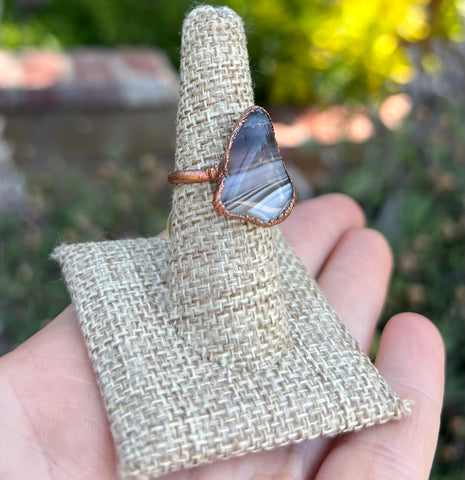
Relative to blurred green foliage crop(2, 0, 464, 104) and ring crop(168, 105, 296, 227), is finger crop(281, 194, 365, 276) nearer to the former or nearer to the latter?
ring crop(168, 105, 296, 227)

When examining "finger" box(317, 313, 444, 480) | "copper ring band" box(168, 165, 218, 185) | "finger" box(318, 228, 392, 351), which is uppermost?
"copper ring band" box(168, 165, 218, 185)

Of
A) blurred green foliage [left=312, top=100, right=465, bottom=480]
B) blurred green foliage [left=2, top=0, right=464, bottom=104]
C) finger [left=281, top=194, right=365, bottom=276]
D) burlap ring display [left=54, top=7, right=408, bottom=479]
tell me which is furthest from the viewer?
blurred green foliage [left=2, top=0, right=464, bottom=104]

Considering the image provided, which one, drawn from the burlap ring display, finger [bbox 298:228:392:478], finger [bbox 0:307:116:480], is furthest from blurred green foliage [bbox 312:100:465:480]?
finger [bbox 0:307:116:480]

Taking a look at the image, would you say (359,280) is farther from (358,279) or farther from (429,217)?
(429,217)

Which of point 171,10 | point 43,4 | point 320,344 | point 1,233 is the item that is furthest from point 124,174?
point 43,4

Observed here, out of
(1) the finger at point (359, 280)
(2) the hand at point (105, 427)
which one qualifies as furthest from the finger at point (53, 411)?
(1) the finger at point (359, 280)

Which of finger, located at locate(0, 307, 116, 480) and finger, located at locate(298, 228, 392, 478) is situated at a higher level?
finger, located at locate(298, 228, 392, 478)

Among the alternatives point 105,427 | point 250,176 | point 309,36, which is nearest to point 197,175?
point 250,176

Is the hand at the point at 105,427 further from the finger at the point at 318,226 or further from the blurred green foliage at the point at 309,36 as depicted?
the blurred green foliage at the point at 309,36
